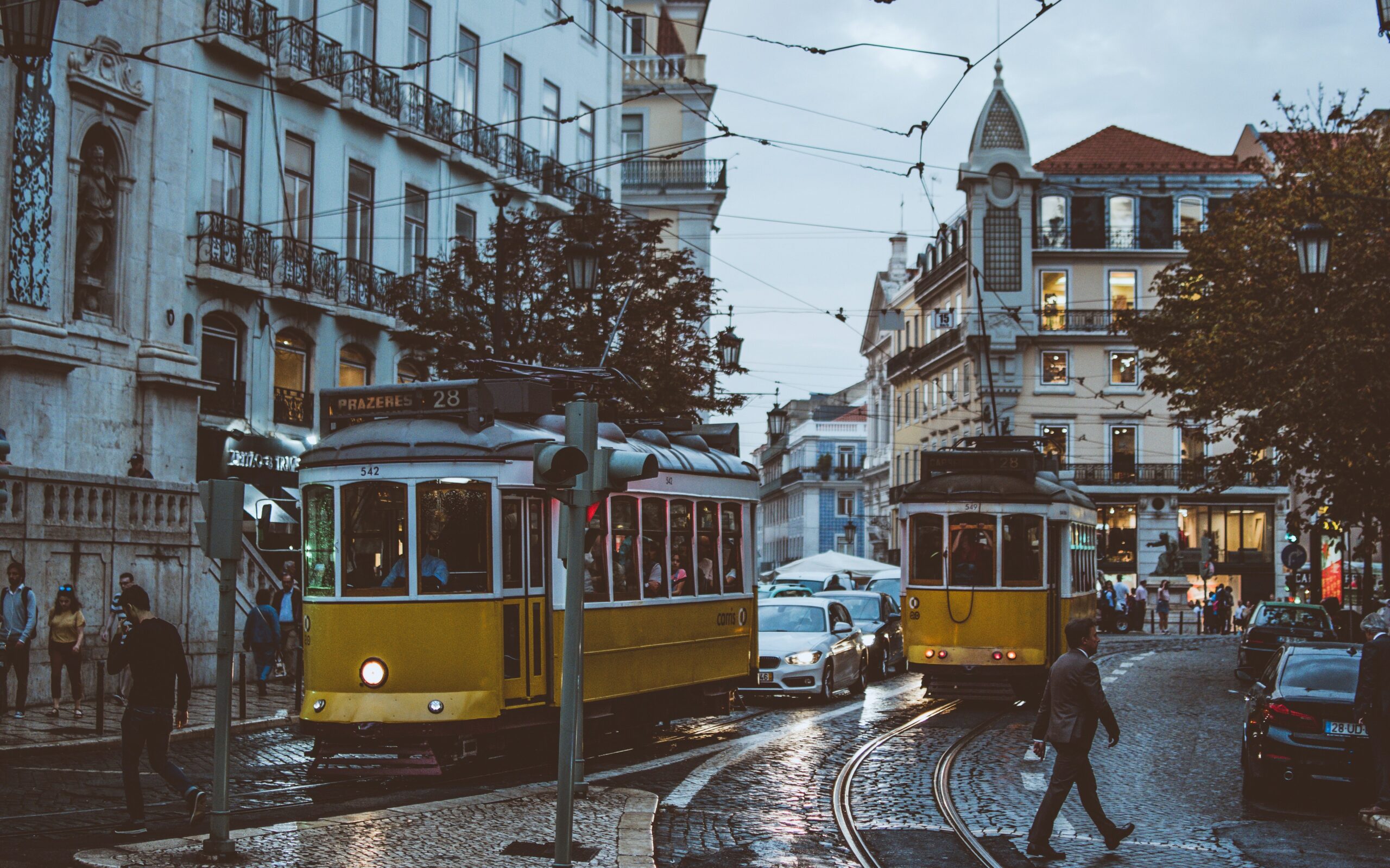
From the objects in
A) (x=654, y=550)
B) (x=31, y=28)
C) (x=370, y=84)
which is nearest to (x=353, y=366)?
(x=370, y=84)

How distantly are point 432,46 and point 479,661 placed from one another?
23.5m

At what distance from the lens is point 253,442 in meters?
28.0

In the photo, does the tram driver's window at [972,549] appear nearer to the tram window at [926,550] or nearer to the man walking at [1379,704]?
the tram window at [926,550]

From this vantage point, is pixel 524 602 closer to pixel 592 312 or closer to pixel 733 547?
pixel 733 547

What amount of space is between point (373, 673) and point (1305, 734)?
773cm

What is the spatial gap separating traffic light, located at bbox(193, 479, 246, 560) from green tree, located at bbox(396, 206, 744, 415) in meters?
16.5

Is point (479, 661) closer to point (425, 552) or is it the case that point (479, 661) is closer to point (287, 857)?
point (425, 552)

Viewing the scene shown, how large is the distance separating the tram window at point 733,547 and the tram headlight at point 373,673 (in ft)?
17.2

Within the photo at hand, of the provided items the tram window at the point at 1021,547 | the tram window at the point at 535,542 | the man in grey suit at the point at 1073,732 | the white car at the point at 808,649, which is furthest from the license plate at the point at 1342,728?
the white car at the point at 808,649

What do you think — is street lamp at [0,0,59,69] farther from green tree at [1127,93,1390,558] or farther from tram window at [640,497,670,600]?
green tree at [1127,93,1390,558]

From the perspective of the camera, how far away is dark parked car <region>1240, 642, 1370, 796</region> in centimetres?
1373

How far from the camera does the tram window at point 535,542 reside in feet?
45.8

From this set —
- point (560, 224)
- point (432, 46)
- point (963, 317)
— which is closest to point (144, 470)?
point (560, 224)

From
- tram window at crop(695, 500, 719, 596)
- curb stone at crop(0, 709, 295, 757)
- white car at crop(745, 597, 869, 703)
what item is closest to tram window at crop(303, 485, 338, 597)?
curb stone at crop(0, 709, 295, 757)
